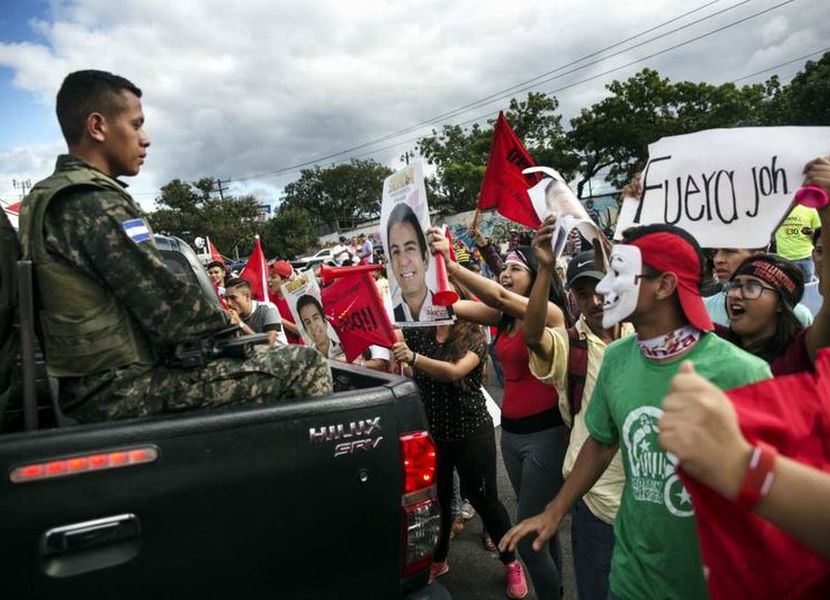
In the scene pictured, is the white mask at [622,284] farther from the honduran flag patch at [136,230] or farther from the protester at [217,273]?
the protester at [217,273]

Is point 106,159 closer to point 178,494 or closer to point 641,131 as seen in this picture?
point 178,494

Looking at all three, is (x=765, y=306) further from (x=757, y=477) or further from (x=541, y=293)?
(x=757, y=477)

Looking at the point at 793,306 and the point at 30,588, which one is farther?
the point at 793,306

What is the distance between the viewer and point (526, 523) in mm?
2094

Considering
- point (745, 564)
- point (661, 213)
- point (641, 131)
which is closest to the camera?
point (745, 564)

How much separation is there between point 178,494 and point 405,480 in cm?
73

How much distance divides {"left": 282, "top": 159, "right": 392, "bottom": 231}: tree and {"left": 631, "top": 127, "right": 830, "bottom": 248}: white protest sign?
8838cm

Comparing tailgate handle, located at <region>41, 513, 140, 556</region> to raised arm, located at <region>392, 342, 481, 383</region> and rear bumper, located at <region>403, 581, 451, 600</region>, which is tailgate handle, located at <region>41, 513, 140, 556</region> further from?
raised arm, located at <region>392, 342, 481, 383</region>

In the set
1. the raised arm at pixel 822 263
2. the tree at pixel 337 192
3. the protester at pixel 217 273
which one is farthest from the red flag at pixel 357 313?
the tree at pixel 337 192

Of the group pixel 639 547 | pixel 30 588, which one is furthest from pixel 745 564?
pixel 30 588

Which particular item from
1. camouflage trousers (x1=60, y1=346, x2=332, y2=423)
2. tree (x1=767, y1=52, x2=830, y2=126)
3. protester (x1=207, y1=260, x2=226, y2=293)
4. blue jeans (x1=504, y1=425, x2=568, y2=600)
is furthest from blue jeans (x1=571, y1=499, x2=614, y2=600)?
tree (x1=767, y1=52, x2=830, y2=126)

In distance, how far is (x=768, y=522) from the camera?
0.94 meters

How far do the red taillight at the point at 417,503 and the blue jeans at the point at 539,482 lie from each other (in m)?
1.06

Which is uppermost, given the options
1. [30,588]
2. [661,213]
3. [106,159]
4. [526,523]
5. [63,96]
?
[63,96]
